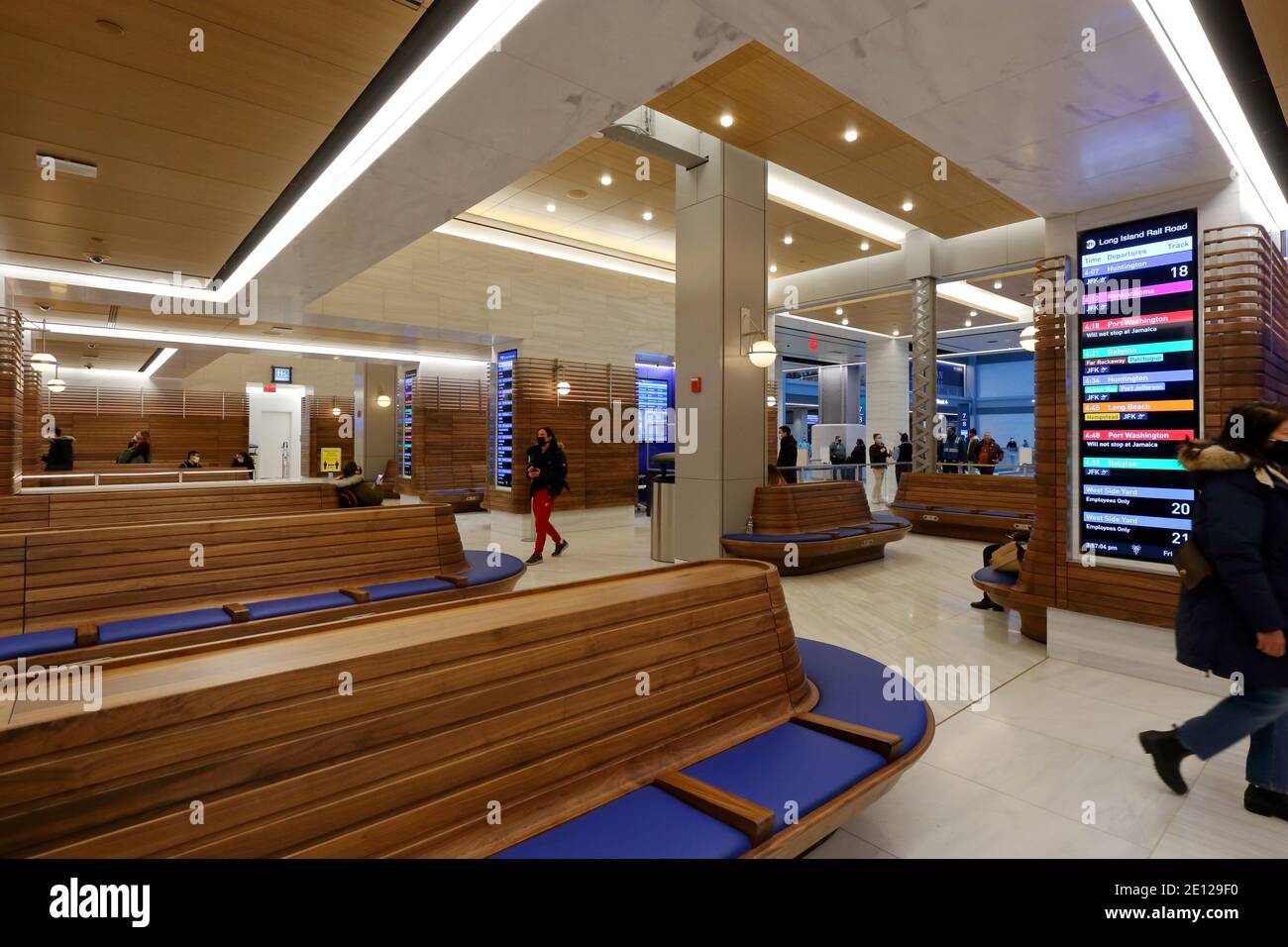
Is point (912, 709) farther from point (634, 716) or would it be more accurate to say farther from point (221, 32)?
point (221, 32)

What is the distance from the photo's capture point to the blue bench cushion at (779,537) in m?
7.10

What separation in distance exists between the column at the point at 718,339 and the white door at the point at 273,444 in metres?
16.0

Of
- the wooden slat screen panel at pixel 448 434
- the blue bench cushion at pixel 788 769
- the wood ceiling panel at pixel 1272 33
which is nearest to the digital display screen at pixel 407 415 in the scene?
the wooden slat screen panel at pixel 448 434

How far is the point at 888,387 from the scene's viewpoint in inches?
736

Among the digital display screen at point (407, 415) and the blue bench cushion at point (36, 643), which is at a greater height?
the digital display screen at point (407, 415)

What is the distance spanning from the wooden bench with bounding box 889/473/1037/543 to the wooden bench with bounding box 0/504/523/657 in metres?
7.52

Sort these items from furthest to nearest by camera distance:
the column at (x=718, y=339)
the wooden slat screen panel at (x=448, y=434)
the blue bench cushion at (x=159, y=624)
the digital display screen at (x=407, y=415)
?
1. the digital display screen at (x=407, y=415)
2. the wooden slat screen panel at (x=448, y=434)
3. the column at (x=718, y=339)
4. the blue bench cushion at (x=159, y=624)

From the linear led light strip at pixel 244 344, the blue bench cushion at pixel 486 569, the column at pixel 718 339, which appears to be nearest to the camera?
the blue bench cushion at pixel 486 569

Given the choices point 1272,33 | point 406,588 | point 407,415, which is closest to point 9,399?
point 406,588

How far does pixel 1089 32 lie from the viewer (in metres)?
2.74

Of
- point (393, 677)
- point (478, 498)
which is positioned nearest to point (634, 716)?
point (393, 677)

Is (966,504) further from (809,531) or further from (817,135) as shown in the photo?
(817,135)

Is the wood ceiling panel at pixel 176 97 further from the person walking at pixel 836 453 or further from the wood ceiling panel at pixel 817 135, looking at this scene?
the person walking at pixel 836 453
